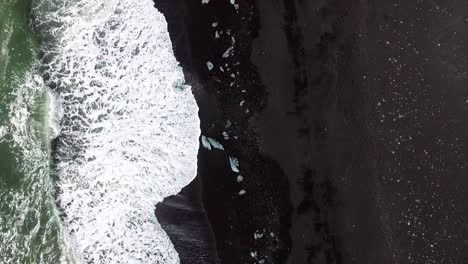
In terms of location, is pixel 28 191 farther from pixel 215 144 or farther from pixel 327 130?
pixel 327 130

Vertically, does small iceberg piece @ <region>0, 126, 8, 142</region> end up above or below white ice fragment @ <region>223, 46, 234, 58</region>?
below

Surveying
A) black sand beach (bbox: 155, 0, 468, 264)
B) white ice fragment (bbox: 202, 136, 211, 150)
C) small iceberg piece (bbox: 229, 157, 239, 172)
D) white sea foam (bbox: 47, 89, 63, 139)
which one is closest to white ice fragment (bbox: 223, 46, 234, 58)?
black sand beach (bbox: 155, 0, 468, 264)

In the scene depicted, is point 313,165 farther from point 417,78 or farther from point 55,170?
point 55,170

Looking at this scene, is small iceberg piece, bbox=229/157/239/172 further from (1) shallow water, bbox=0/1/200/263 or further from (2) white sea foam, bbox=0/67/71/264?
(2) white sea foam, bbox=0/67/71/264

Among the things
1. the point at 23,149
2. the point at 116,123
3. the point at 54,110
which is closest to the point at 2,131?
the point at 23,149

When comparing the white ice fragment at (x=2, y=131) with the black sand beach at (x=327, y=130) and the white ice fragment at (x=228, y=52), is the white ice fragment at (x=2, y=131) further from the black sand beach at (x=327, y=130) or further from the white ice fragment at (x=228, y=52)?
the white ice fragment at (x=228, y=52)
